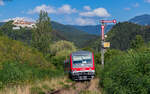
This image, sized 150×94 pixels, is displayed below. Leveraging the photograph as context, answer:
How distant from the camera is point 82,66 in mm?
22609

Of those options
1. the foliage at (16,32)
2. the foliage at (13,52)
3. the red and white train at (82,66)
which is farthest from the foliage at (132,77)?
Result: the foliage at (16,32)

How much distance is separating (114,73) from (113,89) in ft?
5.26

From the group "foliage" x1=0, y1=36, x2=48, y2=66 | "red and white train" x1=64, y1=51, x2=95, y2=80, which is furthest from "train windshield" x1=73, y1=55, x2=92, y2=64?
"foliage" x1=0, y1=36, x2=48, y2=66

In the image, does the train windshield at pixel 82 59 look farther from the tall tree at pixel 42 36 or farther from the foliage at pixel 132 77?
the tall tree at pixel 42 36

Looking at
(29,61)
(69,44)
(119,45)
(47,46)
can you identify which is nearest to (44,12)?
(47,46)

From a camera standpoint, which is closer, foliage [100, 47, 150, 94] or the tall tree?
foliage [100, 47, 150, 94]

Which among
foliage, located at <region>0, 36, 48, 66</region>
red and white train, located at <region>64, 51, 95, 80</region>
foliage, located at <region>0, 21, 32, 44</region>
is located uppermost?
foliage, located at <region>0, 21, 32, 44</region>

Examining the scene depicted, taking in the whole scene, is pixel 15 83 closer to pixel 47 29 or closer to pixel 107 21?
pixel 107 21

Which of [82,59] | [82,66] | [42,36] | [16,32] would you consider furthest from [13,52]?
[16,32]

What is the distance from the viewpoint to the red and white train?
879 inches

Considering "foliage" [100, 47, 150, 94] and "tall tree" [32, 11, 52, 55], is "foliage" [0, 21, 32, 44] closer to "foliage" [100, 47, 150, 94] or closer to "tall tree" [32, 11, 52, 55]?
"tall tree" [32, 11, 52, 55]

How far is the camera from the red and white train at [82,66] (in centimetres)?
2233

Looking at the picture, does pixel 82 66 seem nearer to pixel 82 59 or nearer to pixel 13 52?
pixel 82 59

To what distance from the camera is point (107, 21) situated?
107 ft
